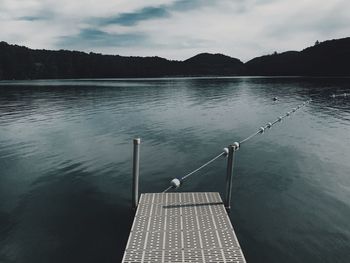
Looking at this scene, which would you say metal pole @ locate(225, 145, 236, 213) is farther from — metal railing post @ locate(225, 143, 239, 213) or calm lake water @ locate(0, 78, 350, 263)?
calm lake water @ locate(0, 78, 350, 263)

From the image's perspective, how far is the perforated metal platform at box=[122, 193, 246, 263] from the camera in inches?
408

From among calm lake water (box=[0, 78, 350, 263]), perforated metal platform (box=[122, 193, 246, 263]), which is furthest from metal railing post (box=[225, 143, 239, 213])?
perforated metal platform (box=[122, 193, 246, 263])

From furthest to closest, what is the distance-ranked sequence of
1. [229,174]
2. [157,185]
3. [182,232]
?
[157,185], [229,174], [182,232]

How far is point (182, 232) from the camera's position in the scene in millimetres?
11922

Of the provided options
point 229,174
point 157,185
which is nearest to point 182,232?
point 229,174

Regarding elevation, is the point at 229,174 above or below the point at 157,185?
above

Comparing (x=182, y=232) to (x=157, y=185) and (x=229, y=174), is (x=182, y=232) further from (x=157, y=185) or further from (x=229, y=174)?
(x=157, y=185)

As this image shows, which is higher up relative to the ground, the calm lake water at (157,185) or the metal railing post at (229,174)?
the metal railing post at (229,174)

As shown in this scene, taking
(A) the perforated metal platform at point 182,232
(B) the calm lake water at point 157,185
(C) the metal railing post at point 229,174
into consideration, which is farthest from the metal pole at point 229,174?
(A) the perforated metal platform at point 182,232

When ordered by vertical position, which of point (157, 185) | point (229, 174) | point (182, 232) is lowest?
point (157, 185)

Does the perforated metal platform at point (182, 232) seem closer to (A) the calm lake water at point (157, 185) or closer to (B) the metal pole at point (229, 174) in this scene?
(B) the metal pole at point (229, 174)

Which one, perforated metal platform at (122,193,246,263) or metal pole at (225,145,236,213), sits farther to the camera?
metal pole at (225,145,236,213)

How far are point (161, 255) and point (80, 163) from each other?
14426 millimetres

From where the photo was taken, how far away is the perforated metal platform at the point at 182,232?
10.4 meters
